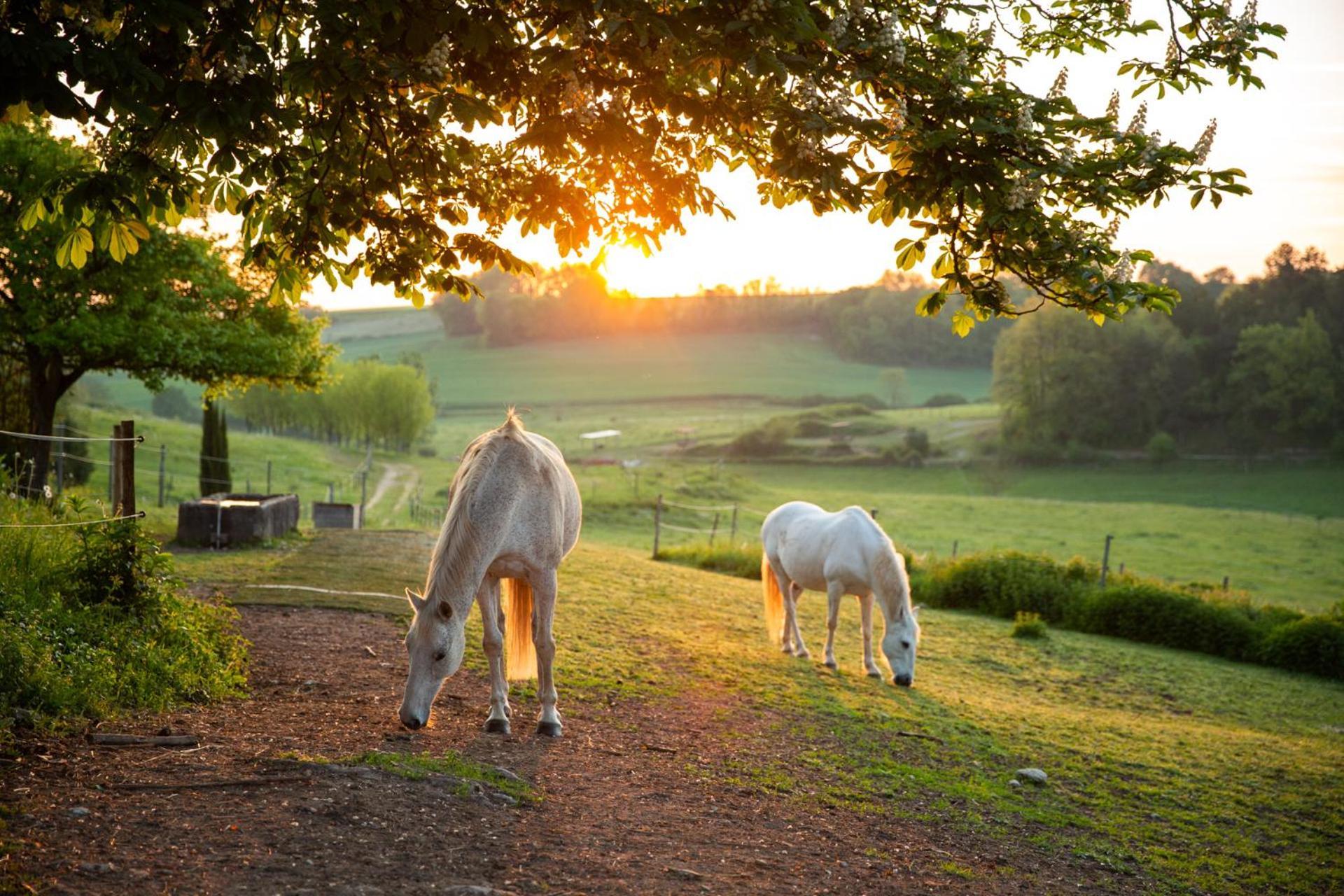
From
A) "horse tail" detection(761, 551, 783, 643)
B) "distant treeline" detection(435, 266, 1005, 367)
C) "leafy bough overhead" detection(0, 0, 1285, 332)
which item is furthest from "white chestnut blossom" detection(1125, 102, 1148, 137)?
"distant treeline" detection(435, 266, 1005, 367)

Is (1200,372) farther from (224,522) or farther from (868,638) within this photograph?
(224,522)

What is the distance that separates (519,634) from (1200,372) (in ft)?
227

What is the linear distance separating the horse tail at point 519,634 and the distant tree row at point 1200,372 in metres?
62.9

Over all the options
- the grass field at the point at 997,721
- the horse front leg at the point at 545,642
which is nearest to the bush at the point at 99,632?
the horse front leg at the point at 545,642

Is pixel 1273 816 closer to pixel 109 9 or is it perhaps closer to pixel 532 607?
pixel 532 607

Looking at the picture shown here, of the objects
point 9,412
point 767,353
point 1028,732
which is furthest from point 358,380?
point 1028,732

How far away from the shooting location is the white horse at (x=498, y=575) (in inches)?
252

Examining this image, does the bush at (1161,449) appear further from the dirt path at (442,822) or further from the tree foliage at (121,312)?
the dirt path at (442,822)

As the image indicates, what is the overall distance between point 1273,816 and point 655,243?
6.50 m

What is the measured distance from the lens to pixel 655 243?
23.7 ft

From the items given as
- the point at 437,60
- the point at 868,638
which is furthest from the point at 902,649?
the point at 437,60

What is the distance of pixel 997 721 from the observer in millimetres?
9828

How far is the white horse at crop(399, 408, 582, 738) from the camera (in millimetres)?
6402

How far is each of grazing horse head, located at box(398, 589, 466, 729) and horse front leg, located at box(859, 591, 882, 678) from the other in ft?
20.3
